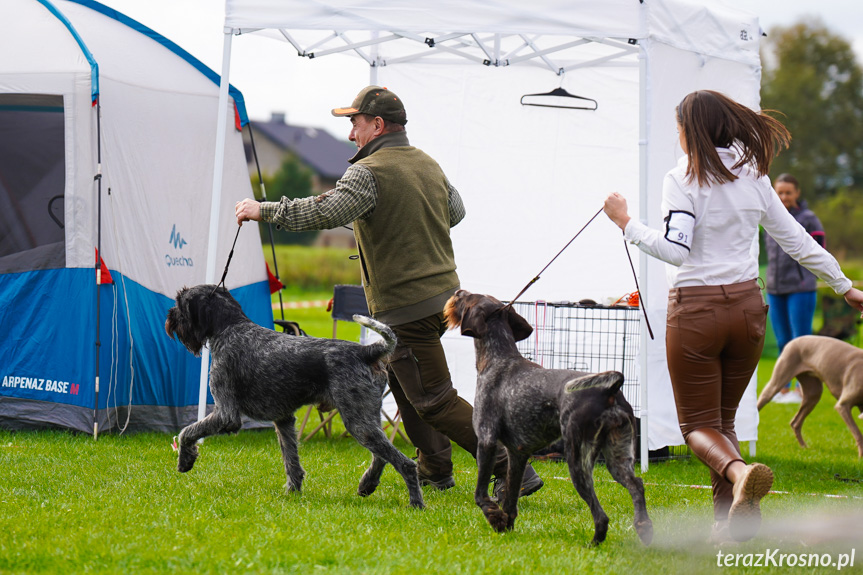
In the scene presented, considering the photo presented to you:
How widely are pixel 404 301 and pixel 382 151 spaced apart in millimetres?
742

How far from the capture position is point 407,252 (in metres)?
4.33

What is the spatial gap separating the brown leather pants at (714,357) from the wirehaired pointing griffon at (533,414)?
295 millimetres

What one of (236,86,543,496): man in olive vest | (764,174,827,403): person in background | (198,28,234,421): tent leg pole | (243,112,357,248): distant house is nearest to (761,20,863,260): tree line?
(243,112,357,248): distant house

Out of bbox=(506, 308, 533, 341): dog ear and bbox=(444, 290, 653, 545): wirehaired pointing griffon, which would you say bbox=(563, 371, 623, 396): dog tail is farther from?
bbox=(506, 308, 533, 341): dog ear

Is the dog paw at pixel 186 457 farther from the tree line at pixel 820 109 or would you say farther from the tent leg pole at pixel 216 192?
the tree line at pixel 820 109

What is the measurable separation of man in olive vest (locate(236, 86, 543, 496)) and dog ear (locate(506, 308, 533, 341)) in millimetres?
473

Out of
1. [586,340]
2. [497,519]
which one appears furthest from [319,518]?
[586,340]

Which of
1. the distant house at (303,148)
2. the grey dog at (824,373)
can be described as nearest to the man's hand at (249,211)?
the grey dog at (824,373)

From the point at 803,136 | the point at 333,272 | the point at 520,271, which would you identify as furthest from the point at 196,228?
the point at 803,136

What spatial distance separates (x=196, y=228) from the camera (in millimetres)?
7148

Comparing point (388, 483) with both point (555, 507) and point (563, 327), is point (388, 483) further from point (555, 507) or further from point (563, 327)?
point (563, 327)

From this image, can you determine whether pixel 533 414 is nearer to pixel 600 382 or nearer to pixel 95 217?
pixel 600 382

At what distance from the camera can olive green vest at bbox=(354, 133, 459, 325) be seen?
4281 mm

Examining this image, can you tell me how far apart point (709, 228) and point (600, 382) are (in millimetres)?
763
